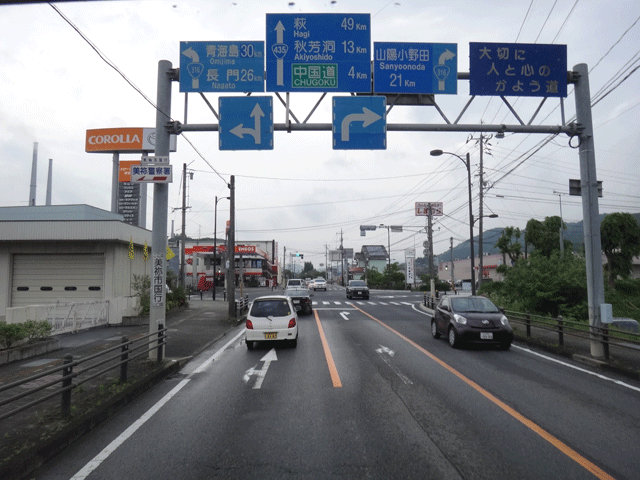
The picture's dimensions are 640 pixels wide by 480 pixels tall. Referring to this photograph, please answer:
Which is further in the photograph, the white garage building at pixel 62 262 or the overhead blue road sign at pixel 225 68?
the white garage building at pixel 62 262

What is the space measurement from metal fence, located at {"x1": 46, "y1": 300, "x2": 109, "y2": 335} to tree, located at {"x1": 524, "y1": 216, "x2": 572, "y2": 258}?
4898 centimetres

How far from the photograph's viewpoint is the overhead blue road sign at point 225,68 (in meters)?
10.7

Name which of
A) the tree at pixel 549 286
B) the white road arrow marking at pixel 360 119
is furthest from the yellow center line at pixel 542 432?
the tree at pixel 549 286

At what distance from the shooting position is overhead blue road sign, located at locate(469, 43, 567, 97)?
1088 centimetres

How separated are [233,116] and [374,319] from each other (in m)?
14.1

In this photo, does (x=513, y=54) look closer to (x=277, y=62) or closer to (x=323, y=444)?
(x=277, y=62)

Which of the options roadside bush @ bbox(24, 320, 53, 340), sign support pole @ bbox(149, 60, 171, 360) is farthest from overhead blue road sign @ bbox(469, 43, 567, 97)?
roadside bush @ bbox(24, 320, 53, 340)

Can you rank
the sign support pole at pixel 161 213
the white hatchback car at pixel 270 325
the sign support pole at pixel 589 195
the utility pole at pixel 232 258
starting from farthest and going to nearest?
the utility pole at pixel 232 258 → the white hatchback car at pixel 270 325 → the sign support pole at pixel 589 195 → the sign support pole at pixel 161 213

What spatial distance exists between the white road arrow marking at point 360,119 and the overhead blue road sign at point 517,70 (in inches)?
99.2

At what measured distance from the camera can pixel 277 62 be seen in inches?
420

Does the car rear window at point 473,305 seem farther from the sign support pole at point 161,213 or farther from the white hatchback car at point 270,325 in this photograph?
the sign support pole at point 161,213

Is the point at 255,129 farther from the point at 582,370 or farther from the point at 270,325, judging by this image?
the point at 582,370

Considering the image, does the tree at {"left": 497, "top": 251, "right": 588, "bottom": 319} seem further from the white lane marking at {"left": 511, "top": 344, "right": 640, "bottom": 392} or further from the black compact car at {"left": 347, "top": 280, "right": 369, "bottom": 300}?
the black compact car at {"left": 347, "top": 280, "right": 369, "bottom": 300}

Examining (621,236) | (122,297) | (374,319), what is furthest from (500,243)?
(122,297)
